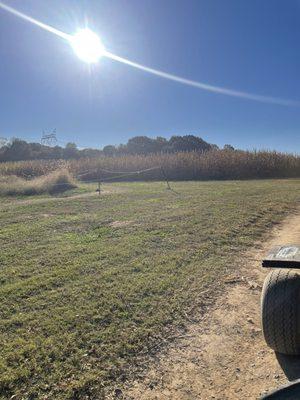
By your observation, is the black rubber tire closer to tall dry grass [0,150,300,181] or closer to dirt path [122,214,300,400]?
dirt path [122,214,300,400]

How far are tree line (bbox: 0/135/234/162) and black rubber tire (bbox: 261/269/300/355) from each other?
162ft

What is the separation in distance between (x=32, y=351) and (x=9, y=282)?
2.01 m

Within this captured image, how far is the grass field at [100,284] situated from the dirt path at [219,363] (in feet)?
0.77

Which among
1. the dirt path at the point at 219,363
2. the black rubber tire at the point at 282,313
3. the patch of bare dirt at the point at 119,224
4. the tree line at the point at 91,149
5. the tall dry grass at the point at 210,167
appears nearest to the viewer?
the dirt path at the point at 219,363

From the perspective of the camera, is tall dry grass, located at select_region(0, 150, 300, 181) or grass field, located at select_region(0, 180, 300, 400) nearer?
grass field, located at select_region(0, 180, 300, 400)

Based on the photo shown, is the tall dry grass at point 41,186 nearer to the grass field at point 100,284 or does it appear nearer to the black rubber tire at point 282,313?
the grass field at point 100,284

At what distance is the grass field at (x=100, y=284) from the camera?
3.24m

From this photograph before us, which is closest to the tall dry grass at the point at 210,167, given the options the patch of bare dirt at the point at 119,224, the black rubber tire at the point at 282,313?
the patch of bare dirt at the point at 119,224

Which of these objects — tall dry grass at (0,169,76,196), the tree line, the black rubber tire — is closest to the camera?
the black rubber tire

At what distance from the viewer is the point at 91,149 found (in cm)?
6344

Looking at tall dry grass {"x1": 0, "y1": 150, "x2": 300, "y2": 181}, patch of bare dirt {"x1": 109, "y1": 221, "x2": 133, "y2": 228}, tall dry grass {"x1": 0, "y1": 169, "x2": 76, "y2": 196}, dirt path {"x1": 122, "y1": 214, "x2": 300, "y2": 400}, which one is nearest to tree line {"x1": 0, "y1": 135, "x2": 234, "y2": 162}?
tall dry grass {"x1": 0, "y1": 150, "x2": 300, "y2": 181}

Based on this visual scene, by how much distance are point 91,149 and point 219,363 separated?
61.8 meters

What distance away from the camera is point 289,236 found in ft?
25.3

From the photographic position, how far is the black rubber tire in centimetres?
315
